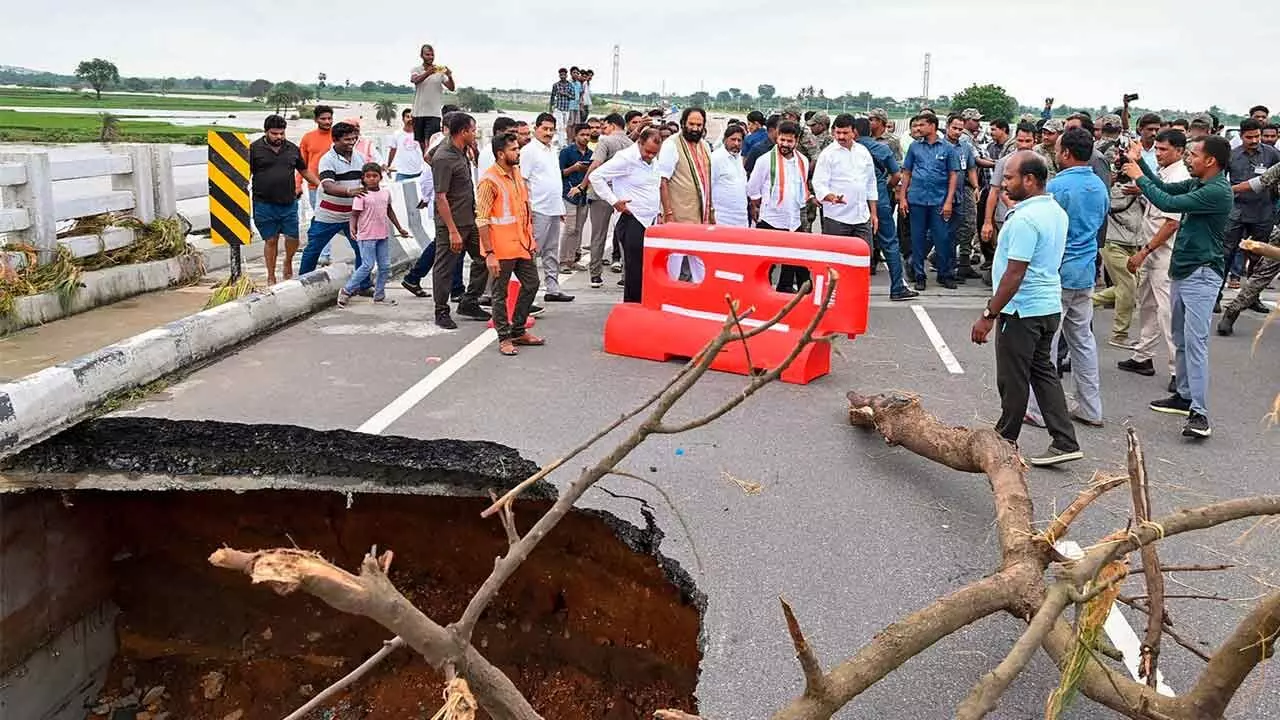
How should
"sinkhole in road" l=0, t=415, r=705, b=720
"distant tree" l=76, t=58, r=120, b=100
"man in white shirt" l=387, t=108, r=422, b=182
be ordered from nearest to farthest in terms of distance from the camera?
"sinkhole in road" l=0, t=415, r=705, b=720 → "man in white shirt" l=387, t=108, r=422, b=182 → "distant tree" l=76, t=58, r=120, b=100

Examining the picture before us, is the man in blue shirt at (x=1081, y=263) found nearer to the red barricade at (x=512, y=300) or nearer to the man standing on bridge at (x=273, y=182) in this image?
the red barricade at (x=512, y=300)

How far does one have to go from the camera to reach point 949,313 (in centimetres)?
1009

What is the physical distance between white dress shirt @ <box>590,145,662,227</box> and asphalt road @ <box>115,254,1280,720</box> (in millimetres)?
1113

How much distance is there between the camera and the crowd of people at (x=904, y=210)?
5.93 metres

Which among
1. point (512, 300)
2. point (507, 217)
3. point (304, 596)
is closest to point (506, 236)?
point (507, 217)

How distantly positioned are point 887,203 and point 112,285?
311 inches

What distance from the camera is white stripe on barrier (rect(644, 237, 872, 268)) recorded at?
7.49 metres

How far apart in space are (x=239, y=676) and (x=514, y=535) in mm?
4174

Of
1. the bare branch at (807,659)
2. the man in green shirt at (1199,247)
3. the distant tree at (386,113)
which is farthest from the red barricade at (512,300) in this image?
the distant tree at (386,113)

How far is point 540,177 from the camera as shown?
10195mm

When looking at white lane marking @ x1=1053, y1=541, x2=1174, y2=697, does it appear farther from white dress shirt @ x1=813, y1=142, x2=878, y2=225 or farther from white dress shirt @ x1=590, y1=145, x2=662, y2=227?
white dress shirt @ x1=813, y1=142, x2=878, y2=225

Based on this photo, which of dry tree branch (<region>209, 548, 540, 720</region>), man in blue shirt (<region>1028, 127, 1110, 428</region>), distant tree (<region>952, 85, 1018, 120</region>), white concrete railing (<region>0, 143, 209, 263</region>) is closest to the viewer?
dry tree branch (<region>209, 548, 540, 720</region>)

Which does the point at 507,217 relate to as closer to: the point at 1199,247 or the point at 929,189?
the point at 1199,247

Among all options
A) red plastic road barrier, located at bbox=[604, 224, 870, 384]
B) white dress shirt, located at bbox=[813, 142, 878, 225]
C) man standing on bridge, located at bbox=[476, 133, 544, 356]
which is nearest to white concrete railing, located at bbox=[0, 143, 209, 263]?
man standing on bridge, located at bbox=[476, 133, 544, 356]
